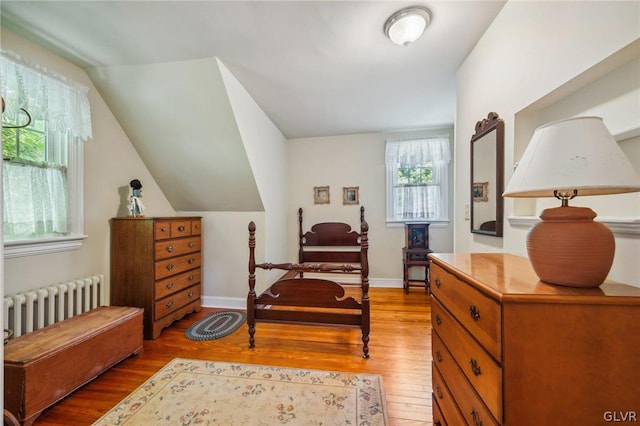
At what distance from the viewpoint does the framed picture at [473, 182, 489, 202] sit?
5.79 ft

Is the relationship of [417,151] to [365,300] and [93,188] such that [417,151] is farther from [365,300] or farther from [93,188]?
[93,188]

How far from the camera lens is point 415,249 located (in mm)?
3637

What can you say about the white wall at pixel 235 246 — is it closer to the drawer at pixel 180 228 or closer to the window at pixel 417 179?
the drawer at pixel 180 228

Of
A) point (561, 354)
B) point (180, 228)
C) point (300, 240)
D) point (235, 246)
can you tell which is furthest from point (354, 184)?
point (561, 354)

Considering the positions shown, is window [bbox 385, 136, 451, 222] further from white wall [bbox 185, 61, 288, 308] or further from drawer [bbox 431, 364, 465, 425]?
drawer [bbox 431, 364, 465, 425]

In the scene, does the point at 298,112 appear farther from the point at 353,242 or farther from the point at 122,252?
the point at 122,252

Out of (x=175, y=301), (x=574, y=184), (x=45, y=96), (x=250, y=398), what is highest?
(x=45, y=96)

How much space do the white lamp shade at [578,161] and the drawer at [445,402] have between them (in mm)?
942

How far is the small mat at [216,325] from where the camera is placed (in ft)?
8.06

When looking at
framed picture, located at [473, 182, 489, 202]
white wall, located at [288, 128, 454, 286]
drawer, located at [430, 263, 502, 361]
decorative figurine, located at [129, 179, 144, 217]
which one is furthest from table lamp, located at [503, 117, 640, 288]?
white wall, located at [288, 128, 454, 286]

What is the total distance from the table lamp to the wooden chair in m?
2.89

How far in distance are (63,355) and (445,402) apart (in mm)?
2280

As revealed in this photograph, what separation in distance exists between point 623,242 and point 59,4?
3.22 meters

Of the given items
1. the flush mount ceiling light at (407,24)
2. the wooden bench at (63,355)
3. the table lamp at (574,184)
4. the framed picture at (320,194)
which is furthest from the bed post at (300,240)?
the table lamp at (574,184)
